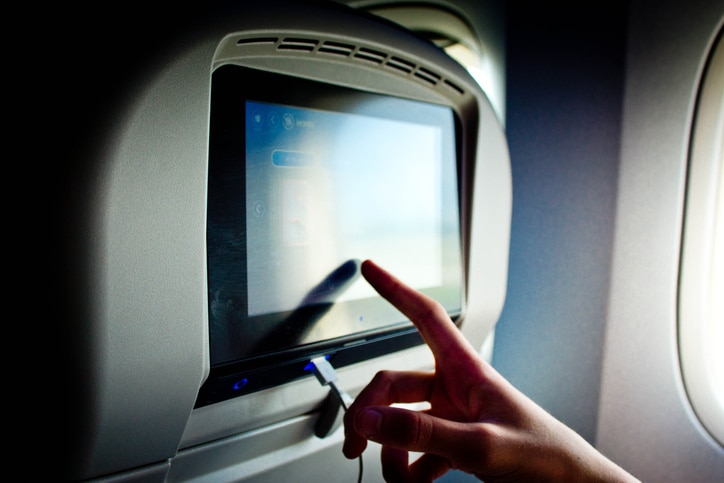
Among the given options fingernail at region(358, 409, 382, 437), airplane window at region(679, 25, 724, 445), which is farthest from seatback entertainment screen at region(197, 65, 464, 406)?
airplane window at region(679, 25, 724, 445)

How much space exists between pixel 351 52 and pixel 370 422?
0.54m

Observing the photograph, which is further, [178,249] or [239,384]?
[239,384]

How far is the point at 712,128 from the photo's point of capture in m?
1.06

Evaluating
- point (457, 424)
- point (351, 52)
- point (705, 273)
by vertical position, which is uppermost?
point (351, 52)

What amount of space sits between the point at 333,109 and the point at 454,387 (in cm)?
47

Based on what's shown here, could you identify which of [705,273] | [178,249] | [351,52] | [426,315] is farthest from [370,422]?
[705,273]

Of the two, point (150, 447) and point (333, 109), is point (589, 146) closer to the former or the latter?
point (333, 109)

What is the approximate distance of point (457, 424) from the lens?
58 cm

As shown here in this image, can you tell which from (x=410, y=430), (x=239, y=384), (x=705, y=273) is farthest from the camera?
(x=705, y=273)

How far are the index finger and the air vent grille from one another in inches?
12.7

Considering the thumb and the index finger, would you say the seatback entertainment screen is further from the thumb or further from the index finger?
the thumb

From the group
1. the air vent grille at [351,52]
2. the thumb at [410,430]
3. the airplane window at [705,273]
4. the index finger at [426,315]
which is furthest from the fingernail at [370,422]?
the airplane window at [705,273]

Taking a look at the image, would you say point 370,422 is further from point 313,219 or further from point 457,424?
point 313,219

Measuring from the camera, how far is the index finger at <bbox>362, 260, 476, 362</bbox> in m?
0.71
